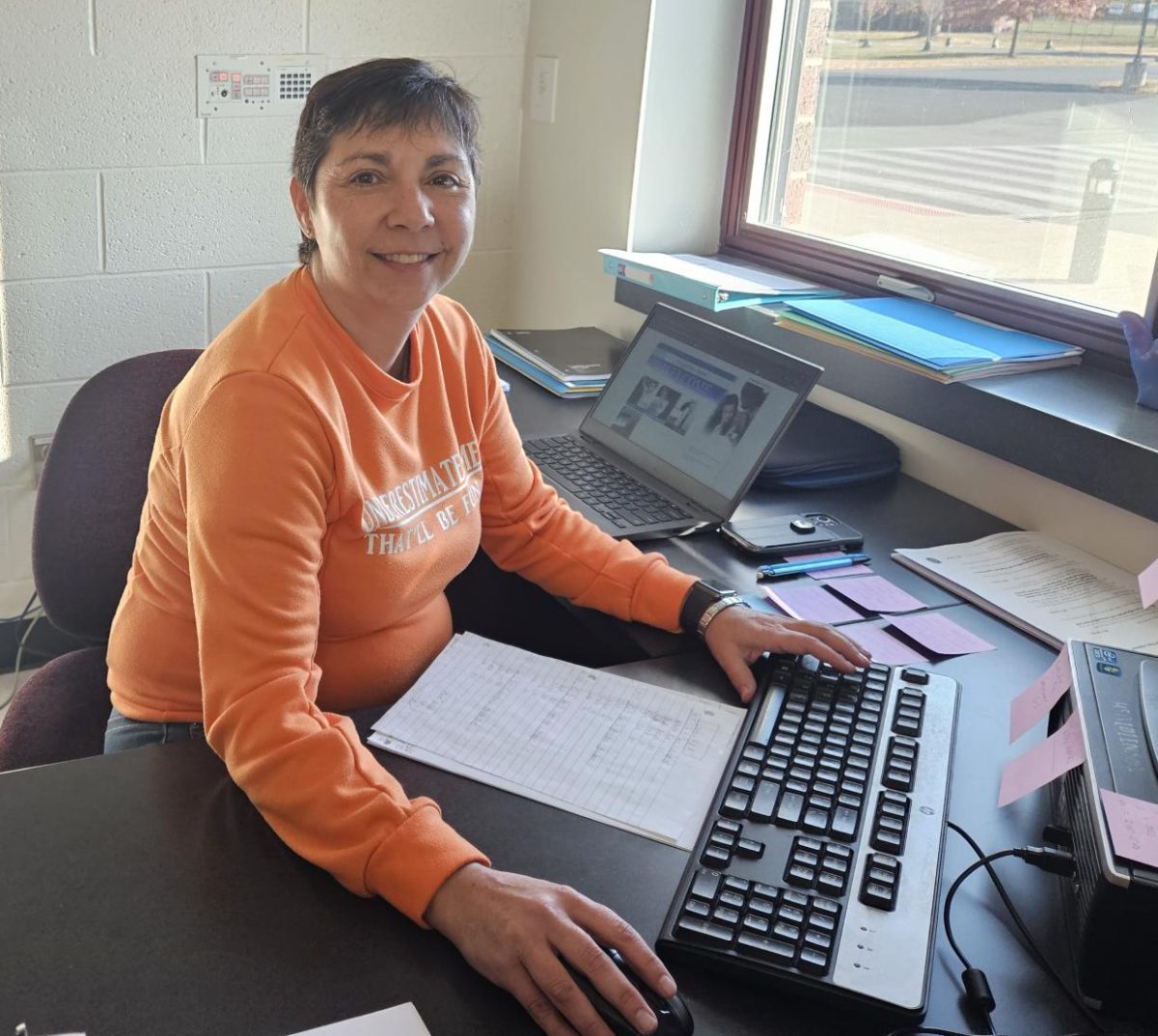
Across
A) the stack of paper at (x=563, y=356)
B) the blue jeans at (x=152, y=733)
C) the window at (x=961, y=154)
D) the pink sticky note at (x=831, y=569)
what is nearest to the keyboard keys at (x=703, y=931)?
the blue jeans at (x=152, y=733)

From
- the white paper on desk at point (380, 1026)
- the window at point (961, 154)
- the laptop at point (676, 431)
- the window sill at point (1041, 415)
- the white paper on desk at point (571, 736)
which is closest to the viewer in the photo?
the white paper on desk at point (380, 1026)

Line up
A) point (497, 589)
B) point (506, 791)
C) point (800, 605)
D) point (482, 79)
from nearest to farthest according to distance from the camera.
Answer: point (506, 791), point (800, 605), point (497, 589), point (482, 79)

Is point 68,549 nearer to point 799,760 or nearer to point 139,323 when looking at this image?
point 139,323

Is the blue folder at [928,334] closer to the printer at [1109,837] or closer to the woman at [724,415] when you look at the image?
the woman at [724,415]

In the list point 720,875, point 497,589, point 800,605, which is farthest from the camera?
point 497,589

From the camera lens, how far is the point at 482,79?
2.54 meters

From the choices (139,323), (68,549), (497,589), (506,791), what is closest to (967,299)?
(497,589)

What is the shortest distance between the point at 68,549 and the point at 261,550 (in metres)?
0.70

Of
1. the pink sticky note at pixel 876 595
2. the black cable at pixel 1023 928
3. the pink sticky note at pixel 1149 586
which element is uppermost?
the pink sticky note at pixel 1149 586

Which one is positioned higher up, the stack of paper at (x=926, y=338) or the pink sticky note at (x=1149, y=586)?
the stack of paper at (x=926, y=338)

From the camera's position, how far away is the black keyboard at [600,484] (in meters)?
1.61

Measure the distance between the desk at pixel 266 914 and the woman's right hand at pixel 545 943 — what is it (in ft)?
0.06

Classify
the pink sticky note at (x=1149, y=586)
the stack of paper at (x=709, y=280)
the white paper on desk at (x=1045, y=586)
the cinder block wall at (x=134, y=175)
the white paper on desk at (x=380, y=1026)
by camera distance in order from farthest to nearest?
the cinder block wall at (x=134, y=175)
the stack of paper at (x=709, y=280)
the white paper on desk at (x=1045, y=586)
the pink sticky note at (x=1149, y=586)
the white paper on desk at (x=380, y=1026)

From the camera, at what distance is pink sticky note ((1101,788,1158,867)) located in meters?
0.79
